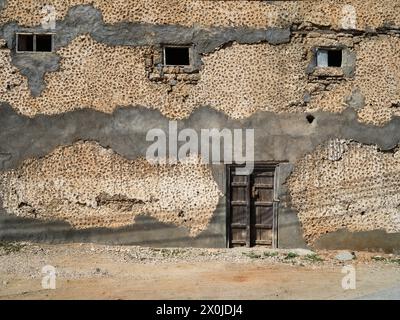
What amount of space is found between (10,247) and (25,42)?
402cm

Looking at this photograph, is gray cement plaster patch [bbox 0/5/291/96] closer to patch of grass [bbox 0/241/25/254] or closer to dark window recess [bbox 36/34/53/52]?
dark window recess [bbox 36/34/53/52]

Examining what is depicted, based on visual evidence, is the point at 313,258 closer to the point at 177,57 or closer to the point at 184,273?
the point at 184,273

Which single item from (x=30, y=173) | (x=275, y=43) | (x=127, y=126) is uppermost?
(x=275, y=43)

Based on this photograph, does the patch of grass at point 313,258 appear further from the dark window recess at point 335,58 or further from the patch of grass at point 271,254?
the dark window recess at point 335,58

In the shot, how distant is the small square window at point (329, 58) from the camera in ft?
39.8

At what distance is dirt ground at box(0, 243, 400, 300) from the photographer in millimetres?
9078

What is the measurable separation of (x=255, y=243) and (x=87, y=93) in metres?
4.44

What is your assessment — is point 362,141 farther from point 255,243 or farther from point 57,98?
point 57,98

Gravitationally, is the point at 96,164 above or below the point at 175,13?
below

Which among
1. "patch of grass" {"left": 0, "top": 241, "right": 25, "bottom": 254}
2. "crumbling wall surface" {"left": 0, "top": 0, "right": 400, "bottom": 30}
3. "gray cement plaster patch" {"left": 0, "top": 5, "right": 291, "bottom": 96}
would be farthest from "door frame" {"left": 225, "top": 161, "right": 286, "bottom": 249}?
"patch of grass" {"left": 0, "top": 241, "right": 25, "bottom": 254}

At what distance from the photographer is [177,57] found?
39.9 feet

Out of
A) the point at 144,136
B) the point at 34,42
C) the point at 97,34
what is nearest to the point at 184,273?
the point at 144,136

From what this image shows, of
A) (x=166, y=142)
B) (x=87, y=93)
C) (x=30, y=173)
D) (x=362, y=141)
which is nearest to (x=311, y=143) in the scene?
(x=362, y=141)

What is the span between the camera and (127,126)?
463 inches
